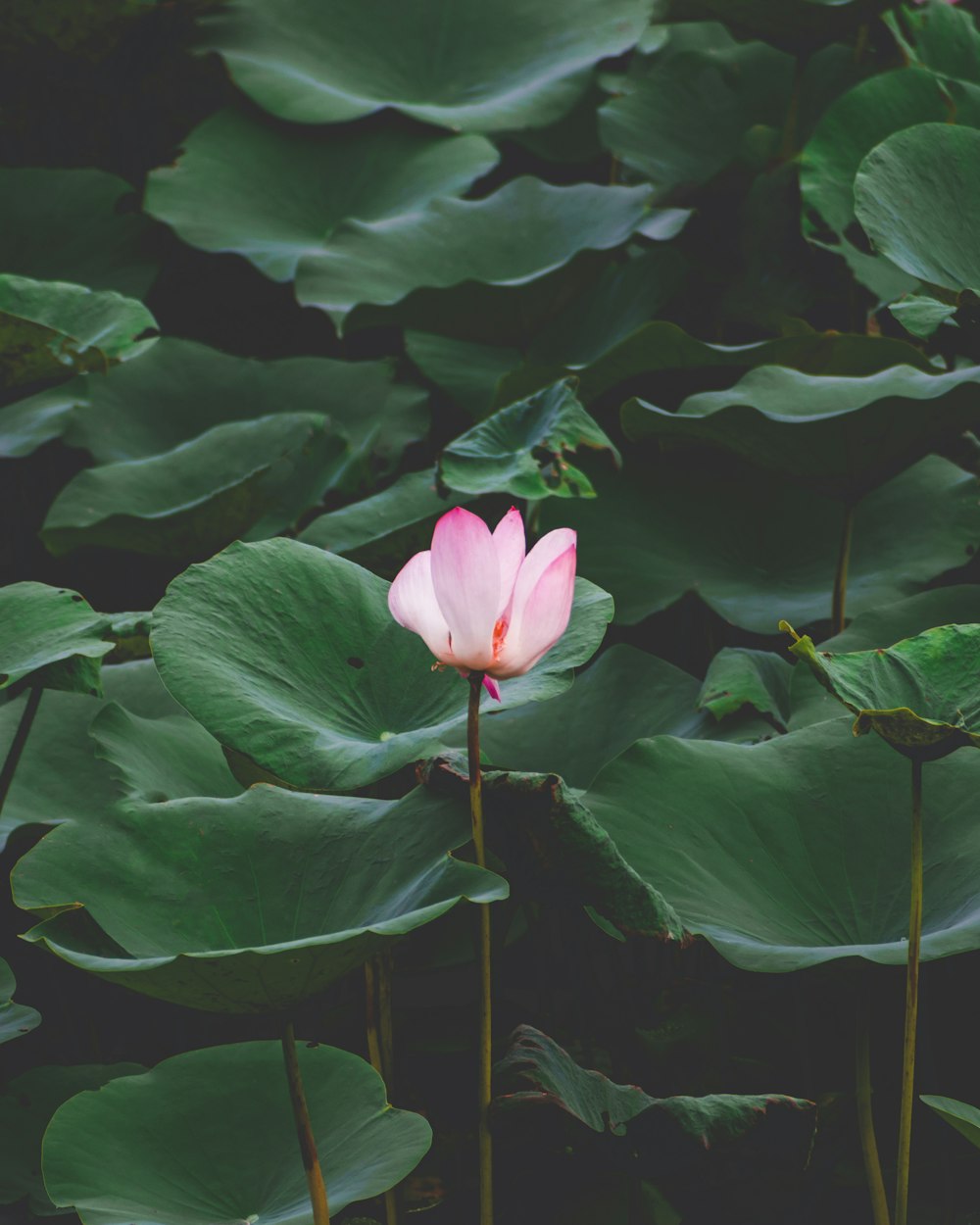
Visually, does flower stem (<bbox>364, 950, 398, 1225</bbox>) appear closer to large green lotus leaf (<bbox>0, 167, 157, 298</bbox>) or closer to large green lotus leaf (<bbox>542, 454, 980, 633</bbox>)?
large green lotus leaf (<bbox>542, 454, 980, 633</bbox>)

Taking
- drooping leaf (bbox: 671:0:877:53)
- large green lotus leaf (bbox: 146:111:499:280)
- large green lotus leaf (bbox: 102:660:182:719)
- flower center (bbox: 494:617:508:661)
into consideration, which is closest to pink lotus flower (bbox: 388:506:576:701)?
flower center (bbox: 494:617:508:661)

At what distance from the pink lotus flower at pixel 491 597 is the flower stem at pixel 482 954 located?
0.02m

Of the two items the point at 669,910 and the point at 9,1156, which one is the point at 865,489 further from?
the point at 9,1156

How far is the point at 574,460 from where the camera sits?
4.65 feet

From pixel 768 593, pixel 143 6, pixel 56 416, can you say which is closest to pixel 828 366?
pixel 768 593

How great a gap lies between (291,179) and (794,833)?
1.63 metres

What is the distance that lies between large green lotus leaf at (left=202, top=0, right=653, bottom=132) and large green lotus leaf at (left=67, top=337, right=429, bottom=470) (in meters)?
0.48

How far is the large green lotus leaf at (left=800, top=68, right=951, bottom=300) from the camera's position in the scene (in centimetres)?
Result: 171

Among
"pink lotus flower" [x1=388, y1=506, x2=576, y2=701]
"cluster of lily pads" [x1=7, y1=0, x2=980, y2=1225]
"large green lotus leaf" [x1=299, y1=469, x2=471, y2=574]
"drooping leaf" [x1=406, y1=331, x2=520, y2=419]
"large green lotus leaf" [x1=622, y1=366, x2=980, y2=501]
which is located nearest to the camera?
"pink lotus flower" [x1=388, y1=506, x2=576, y2=701]

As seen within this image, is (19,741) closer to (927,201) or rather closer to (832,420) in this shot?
(832,420)

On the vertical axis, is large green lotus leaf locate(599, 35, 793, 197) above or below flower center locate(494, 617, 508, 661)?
below

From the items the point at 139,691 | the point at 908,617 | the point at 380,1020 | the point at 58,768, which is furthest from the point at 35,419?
the point at 908,617

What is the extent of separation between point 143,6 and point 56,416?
2.72 feet

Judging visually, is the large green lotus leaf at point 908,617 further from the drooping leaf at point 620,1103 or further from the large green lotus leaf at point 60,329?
the large green lotus leaf at point 60,329
